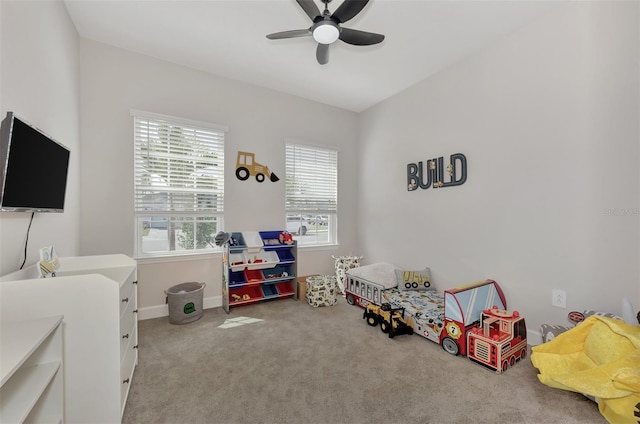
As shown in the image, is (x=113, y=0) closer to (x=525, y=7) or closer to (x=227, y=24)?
(x=227, y=24)

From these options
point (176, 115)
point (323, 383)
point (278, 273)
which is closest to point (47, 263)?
point (323, 383)

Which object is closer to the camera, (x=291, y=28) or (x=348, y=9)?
(x=348, y=9)

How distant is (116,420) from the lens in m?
1.40

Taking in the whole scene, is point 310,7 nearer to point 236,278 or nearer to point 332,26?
point 332,26

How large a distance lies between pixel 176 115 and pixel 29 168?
1.86 metres

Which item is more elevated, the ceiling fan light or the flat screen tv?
the ceiling fan light

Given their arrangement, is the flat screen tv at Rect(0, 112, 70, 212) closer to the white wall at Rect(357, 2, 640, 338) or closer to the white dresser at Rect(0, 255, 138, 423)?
the white dresser at Rect(0, 255, 138, 423)

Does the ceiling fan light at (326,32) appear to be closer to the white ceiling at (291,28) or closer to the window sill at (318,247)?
the white ceiling at (291,28)

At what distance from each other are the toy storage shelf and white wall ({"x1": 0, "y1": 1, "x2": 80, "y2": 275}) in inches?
58.9

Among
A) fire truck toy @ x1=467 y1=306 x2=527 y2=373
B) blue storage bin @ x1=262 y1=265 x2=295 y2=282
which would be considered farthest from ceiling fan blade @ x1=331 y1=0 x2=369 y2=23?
blue storage bin @ x1=262 y1=265 x2=295 y2=282

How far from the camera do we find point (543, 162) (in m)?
2.33

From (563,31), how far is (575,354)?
252cm

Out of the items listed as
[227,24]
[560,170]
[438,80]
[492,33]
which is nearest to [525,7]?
[492,33]

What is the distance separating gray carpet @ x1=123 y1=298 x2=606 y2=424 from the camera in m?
1.58
